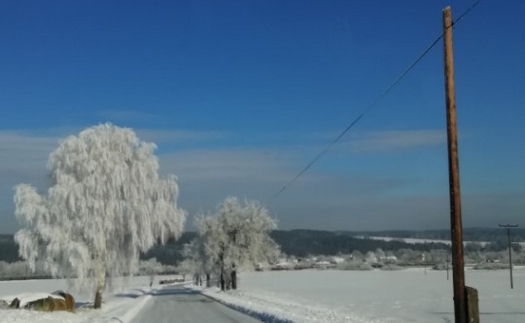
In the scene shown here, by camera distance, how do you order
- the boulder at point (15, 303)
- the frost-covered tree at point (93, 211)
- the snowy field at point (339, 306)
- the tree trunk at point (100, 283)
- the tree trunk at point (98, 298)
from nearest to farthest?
the snowy field at point (339, 306) → the boulder at point (15, 303) → the frost-covered tree at point (93, 211) → the tree trunk at point (100, 283) → the tree trunk at point (98, 298)

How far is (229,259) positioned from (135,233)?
3839 cm

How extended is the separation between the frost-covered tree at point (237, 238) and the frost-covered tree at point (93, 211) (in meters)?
36.6

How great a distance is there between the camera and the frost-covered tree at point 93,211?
3888 centimetres

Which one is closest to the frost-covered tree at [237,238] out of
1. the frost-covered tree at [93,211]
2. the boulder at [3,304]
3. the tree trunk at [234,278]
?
the tree trunk at [234,278]

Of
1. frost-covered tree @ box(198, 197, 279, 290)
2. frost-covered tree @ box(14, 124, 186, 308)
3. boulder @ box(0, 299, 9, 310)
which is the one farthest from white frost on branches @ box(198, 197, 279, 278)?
boulder @ box(0, 299, 9, 310)

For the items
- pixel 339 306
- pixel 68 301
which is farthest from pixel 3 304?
pixel 339 306

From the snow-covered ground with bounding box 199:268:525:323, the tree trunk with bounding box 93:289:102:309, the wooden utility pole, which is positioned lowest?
the snow-covered ground with bounding box 199:268:525:323

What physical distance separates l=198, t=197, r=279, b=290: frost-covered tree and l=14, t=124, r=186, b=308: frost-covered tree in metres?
36.6

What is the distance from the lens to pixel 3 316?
2711 cm

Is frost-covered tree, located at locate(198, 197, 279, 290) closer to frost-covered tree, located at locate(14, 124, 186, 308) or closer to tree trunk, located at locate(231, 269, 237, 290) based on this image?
tree trunk, located at locate(231, 269, 237, 290)

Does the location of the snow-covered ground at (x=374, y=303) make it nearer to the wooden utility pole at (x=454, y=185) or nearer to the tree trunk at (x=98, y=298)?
the tree trunk at (x=98, y=298)

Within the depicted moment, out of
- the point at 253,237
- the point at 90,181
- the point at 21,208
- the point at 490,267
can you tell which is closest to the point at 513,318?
the point at 90,181

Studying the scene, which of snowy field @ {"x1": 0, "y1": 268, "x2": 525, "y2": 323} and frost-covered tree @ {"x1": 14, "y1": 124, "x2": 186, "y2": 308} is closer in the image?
snowy field @ {"x1": 0, "y1": 268, "x2": 525, "y2": 323}

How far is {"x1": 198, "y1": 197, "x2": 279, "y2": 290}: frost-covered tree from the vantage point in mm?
77812
